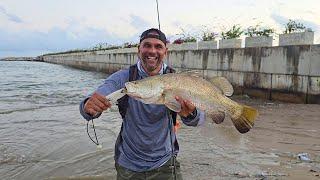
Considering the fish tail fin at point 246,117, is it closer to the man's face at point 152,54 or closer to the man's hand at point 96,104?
the man's face at point 152,54

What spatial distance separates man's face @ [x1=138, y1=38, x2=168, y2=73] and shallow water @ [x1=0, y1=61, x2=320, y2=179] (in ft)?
9.52

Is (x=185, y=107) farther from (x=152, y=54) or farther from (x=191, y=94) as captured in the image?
(x=152, y=54)

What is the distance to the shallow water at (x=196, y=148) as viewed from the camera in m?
6.43

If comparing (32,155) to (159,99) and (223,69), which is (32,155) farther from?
(223,69)

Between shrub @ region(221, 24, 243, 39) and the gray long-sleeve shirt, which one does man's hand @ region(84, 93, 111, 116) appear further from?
shrub @ region(221, 24, 243, 39)

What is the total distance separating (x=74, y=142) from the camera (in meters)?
8.96

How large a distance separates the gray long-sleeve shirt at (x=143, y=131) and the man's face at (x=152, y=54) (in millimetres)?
64

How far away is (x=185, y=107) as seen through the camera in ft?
11.0

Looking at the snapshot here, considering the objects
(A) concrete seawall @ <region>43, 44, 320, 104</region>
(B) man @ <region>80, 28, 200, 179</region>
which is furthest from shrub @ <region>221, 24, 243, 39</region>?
(B) man @ <region>80, 28, 200, 179</region>

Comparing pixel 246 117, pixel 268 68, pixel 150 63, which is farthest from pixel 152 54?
pixel 268 68

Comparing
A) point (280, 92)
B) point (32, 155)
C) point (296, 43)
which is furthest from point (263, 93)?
point (32, 155)

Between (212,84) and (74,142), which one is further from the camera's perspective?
(74,142)

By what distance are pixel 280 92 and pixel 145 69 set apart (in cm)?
1079

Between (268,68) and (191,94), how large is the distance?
11707 millimetres
